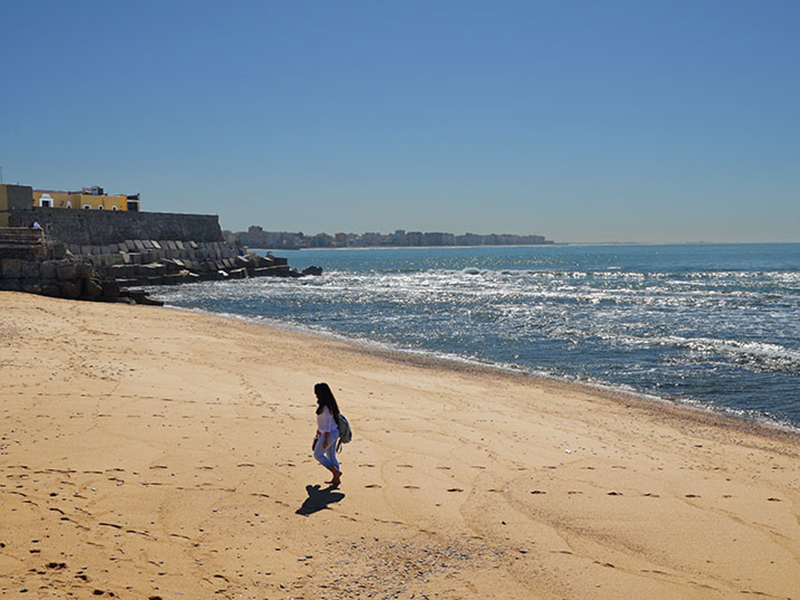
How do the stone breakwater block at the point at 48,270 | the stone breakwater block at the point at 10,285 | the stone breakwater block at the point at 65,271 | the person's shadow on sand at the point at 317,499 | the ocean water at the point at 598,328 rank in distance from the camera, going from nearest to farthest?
the person's shadow on sand at the point at 317,499 < the ocean water at the point at 598,328 < the stone breakwater block at the point at 10,285 < the stone breakwater block at the point at 48,270 < the stone breakwater block at the point at 65,271

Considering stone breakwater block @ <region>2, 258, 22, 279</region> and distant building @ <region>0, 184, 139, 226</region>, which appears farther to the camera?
distant building @ <region>0, 184, 139, 226</region>

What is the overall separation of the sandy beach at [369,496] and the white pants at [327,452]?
228 mm

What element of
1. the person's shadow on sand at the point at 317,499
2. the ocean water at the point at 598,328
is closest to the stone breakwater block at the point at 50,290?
the ocean water at the point at 598,328

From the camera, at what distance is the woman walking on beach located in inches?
235

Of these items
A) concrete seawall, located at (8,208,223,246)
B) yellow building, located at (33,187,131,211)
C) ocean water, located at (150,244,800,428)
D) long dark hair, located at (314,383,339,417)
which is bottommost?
ocean water, located at (150,244,800,428)

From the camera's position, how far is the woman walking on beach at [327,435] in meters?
5.96

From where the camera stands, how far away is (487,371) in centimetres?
1482

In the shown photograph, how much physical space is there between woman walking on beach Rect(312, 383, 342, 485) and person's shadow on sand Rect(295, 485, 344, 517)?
16cm

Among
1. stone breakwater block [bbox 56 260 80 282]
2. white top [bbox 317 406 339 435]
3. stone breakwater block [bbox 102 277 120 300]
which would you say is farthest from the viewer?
stone breakwater block [bbox 102 277 120 300]

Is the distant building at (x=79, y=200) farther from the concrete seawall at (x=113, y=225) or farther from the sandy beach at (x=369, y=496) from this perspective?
the sandy beach at (x=369, y=496)

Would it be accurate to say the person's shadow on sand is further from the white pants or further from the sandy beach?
the white pants

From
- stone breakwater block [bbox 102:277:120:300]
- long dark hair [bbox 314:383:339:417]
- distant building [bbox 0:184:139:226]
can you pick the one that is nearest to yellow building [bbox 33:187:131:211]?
distant building [bbox 0:184:139:226]

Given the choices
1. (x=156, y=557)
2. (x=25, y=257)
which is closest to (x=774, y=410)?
(x=156, y=557)

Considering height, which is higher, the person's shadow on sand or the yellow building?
the yellow building
